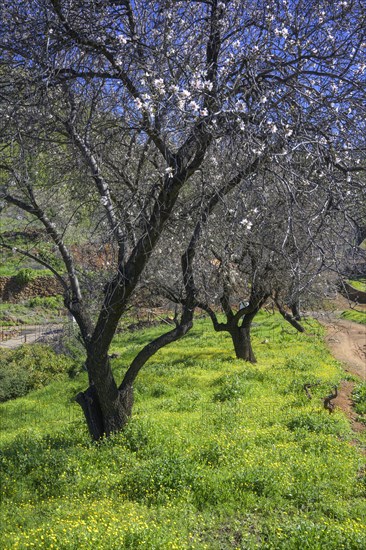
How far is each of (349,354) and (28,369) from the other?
10.8 m

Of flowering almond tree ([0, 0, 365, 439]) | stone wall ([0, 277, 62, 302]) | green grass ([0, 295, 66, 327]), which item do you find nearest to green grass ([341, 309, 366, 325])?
green grass ([0, 295, 66, 327])

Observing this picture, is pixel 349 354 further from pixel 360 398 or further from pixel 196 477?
pixel 196 477

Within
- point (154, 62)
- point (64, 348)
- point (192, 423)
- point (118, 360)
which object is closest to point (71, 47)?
point (154, 62)

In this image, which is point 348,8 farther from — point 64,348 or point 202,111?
point 64,348

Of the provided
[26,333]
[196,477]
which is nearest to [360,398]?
[196,477]

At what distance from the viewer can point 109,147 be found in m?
7.72

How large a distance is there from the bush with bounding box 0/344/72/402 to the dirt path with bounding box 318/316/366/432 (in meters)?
8.79

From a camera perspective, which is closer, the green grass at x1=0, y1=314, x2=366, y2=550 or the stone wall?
the green grass at x1=0, y1=314, x2=366, y2=550

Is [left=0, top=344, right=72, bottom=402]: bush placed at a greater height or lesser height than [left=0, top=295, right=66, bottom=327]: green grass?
lesser

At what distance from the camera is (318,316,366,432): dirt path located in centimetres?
1122

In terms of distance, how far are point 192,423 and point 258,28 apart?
246 inches

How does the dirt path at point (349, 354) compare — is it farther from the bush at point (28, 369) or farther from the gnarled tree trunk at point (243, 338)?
the bush at point (28, 369)

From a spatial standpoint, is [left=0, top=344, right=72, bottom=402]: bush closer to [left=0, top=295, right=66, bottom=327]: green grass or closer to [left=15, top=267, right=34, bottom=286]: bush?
[left=0, top=295, right=66, bottom=327]: green grass

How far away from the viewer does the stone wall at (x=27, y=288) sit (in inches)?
1483
